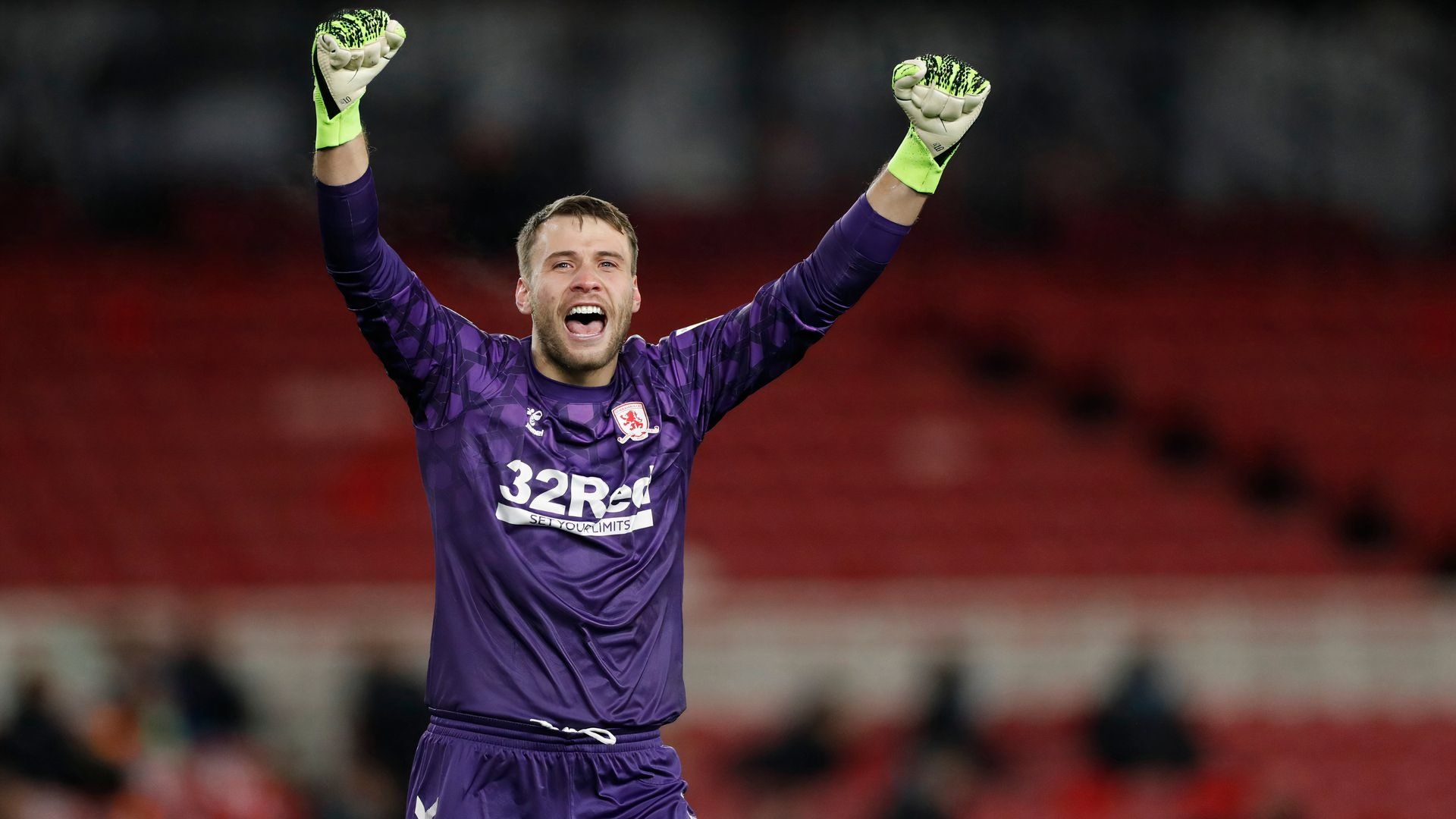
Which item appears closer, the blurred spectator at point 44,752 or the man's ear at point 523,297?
the man's ear at point 523,297

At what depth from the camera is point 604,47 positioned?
1683 cm

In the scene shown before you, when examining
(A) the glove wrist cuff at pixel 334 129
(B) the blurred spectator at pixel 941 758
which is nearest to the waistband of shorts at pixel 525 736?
(A) the glove wrist cuff at pixel 334 129

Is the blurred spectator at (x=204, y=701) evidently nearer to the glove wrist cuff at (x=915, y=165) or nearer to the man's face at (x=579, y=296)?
the man's face at (x=579, y=296)

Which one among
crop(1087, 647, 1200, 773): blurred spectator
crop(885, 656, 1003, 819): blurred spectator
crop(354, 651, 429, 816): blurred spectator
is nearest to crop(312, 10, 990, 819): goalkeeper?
crop(354, 651, 429, 816): blurred spectator

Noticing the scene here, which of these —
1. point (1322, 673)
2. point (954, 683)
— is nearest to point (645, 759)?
point (954, 683)

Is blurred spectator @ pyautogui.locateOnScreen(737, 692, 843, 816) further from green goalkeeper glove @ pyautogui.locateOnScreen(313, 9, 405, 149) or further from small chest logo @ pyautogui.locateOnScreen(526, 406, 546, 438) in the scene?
green goalkeeper glove @ pyautogui.locateOnScreen(313, 9, 405, 149)

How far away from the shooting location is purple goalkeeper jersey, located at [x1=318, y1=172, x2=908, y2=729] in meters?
3.74

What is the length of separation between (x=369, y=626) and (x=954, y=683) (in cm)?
317

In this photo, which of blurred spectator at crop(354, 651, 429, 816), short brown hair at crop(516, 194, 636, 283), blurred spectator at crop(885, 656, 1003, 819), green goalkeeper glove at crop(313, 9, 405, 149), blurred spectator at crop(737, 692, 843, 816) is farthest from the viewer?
blurred spectator at crop(737, 692, 843, 816)

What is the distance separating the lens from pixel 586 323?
12.8 feet

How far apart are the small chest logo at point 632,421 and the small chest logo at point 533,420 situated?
0.16 m

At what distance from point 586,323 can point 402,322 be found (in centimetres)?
39

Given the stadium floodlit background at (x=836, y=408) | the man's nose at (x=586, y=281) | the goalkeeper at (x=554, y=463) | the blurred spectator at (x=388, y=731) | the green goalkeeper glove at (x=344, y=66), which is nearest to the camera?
the green goalkeeper glove at (x=344, y=66)

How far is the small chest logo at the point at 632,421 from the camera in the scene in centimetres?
392
